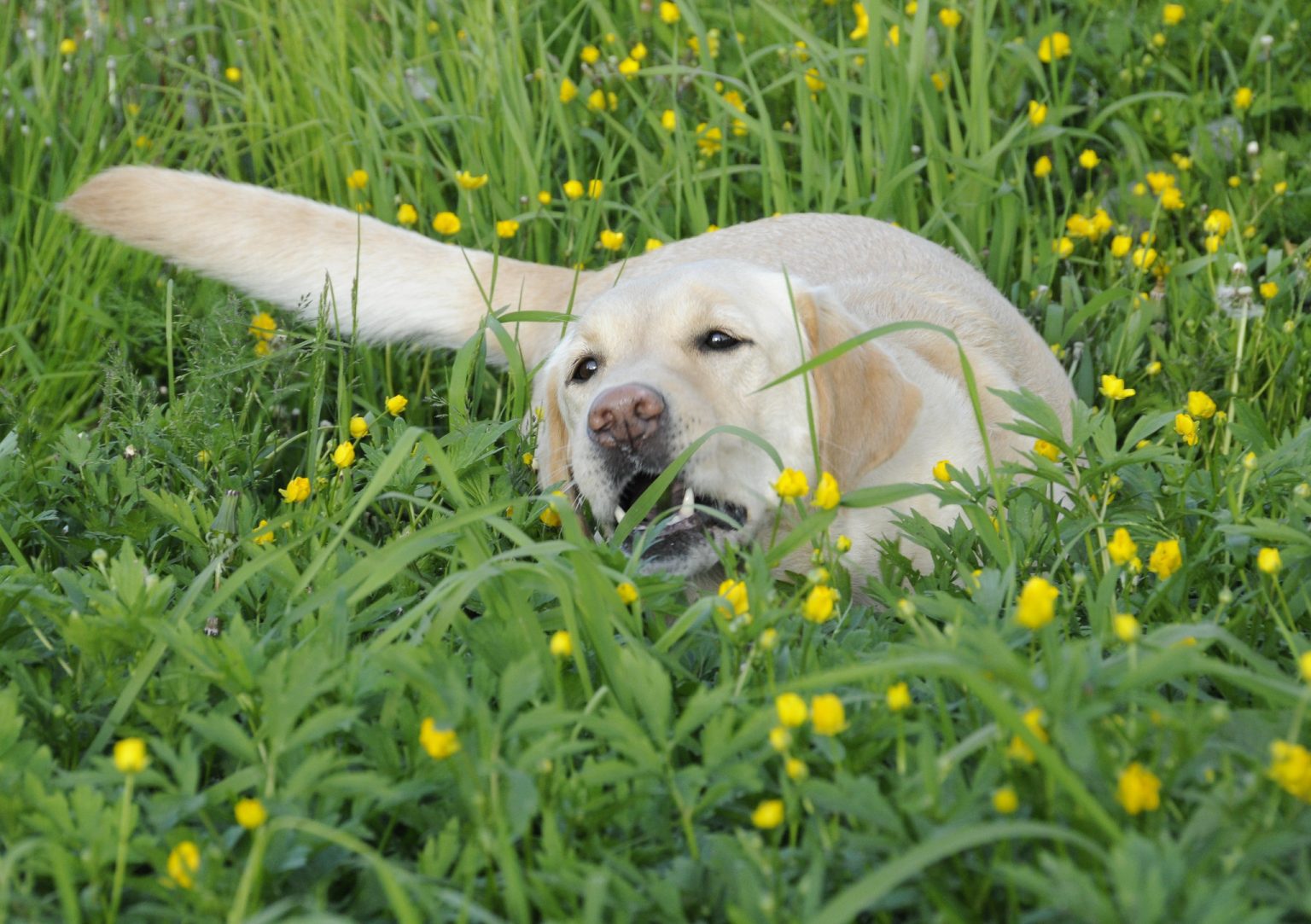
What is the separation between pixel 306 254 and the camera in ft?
11.1

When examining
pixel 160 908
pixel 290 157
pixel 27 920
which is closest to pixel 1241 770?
pixel 160 908

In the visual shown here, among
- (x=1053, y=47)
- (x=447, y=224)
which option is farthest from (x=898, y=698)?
(x=1053, y=47)

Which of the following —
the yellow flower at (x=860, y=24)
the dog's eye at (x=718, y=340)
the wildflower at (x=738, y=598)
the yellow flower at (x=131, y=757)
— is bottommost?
the dog's eye at (x=718, y=340)

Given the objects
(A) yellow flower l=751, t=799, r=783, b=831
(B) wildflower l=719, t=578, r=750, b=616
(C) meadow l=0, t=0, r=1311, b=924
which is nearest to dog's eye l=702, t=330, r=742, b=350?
(C) meadow l=0, t=0, r=1311, b=924

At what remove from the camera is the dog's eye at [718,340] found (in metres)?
A: 2.72

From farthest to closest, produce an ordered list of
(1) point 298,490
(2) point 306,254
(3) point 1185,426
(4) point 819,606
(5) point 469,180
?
(5) point 469,180
(2) point 306,254
(1) point 298,490
(3) point 1185,426
(4) point 819,606

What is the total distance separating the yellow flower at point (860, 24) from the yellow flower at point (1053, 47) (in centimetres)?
51

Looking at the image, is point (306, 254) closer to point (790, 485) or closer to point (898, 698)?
point (790, 485)

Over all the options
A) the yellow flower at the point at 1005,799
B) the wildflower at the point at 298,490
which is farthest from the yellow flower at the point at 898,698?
the wildflower at the point at 298,490

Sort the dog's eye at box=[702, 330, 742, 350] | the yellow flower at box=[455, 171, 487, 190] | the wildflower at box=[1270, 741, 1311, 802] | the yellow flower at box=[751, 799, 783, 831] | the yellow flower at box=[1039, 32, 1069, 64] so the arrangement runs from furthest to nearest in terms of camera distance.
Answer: the yellow flower at box=[1039, 32, 1069, 64]
the yellow flower at box=[455, 171, 487, 190]
the dog's eye at box=[702, 330, 742, 350]
the yellow flower at box=[751, 799, 783, 831]
the wildflower at box=[1270, 741, 1311, 802]

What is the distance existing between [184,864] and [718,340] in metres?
1.59

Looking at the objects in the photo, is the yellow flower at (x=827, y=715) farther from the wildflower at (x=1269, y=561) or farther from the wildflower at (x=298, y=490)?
the wildflower at (x=298, y=490)

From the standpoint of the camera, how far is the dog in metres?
2.53

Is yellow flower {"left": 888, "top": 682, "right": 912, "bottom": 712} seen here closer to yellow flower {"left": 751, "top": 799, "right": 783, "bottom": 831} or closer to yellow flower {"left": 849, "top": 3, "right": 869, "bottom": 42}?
yellow flower {"left": 751, "top": 799, "right": 783, "bottom": 831}
